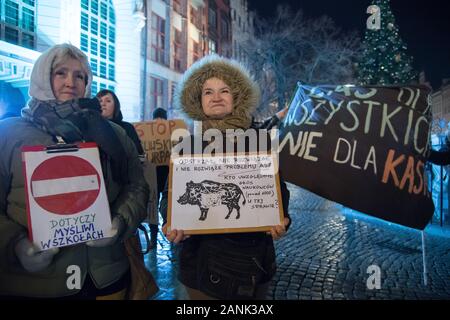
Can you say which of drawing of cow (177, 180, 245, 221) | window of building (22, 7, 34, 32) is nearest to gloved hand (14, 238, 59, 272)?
drawing of cow (177, 180, 245, 221)

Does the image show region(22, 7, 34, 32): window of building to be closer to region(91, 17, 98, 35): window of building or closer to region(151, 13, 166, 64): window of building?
region(91, 17, 98, 35): window of building

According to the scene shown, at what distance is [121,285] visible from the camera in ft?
6.56

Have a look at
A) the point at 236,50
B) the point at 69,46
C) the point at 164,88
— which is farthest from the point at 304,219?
the point at 236,50

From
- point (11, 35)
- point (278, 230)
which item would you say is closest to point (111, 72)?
point (11, 35)

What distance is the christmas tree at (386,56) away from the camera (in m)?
22.2

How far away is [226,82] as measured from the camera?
231cm

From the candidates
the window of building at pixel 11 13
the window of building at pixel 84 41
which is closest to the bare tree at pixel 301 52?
the window of building at pixel 84 41

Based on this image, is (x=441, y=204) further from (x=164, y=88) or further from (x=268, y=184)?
(x=164, y=88)

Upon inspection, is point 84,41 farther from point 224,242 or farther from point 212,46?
point 212,46

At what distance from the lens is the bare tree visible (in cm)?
2247

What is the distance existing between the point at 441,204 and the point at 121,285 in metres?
7.62

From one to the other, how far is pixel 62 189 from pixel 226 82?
1207 millimetres

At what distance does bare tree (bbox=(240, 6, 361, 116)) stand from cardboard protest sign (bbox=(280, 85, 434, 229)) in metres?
19.6

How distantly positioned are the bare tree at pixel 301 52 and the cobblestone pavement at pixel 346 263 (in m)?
16.1
